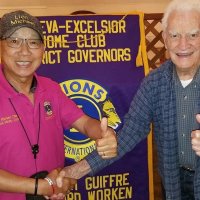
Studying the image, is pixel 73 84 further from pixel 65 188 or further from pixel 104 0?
pixel 104 0

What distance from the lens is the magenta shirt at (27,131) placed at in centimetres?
96

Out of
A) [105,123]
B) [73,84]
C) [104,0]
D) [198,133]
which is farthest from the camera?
[104,0]

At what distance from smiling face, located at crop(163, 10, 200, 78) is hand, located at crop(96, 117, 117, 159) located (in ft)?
0.95

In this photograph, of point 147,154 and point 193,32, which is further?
point 147,154

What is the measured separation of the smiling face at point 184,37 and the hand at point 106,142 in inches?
11.4

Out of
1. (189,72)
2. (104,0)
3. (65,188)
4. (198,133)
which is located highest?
(104,0)

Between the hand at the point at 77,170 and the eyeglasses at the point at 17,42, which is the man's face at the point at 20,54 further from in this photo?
the hand at the point at 77,170

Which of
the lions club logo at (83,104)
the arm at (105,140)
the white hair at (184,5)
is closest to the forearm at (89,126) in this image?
the arm at (105,140)

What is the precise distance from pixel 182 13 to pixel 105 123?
401 mm

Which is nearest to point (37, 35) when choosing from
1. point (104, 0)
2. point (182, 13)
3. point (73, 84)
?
point (182, 13)

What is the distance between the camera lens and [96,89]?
67.2 inches

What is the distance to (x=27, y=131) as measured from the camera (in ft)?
3.22

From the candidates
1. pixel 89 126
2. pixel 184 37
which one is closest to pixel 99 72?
pixel 89 126

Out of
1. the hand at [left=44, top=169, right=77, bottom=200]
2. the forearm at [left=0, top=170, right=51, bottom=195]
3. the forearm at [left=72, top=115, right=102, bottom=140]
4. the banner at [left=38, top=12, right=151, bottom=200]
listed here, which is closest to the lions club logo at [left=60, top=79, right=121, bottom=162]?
the banner at [left=38, top=12, right=151, bottom=200]
